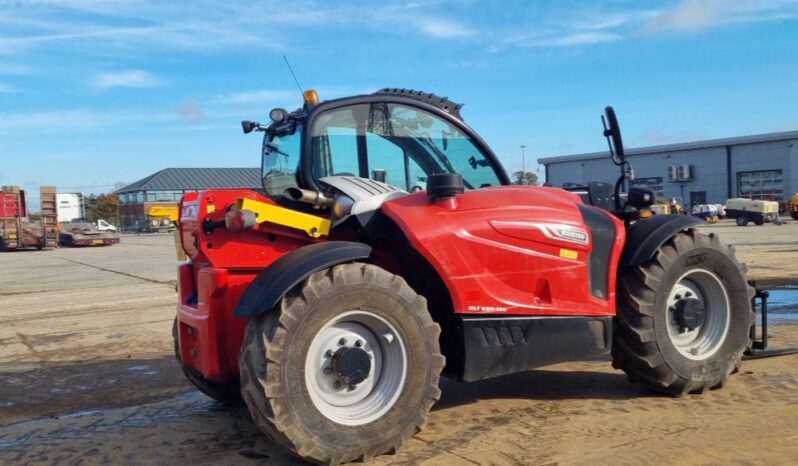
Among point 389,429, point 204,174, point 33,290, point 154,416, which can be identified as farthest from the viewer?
point 204,174

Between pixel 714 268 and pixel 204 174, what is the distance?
264 feet

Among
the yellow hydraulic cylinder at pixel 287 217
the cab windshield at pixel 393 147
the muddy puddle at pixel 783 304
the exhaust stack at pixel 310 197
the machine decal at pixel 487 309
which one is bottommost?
the muddy puddle at pixel 783 304

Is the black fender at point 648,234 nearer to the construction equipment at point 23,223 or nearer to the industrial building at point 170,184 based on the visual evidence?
the construction equipment at point 23,223

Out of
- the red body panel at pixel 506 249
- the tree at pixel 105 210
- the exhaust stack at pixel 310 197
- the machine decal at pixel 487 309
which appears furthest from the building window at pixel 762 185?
the tree at pixel 105 210

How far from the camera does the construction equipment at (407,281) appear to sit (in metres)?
3.76

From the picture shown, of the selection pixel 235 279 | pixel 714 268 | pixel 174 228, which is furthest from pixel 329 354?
pixel 714 268

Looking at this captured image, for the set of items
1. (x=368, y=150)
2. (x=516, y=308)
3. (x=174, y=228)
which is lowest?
(x=516, y=308)

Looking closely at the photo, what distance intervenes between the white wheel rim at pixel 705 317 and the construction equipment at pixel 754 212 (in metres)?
39.8

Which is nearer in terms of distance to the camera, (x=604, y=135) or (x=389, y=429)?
(x=389, y=429)

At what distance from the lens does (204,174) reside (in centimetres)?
8131

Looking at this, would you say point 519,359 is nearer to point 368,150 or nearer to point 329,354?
point 329,354

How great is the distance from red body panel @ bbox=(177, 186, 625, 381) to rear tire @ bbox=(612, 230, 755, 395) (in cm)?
26

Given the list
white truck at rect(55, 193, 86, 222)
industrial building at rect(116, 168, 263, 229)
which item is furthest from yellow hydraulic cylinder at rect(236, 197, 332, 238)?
industrial building at rect(116, 168, 263, 229)

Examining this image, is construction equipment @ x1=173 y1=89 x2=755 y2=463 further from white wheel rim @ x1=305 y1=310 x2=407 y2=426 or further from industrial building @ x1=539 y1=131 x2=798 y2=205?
industrial building @ x1=539 y1=131 x2=798 y2=205
